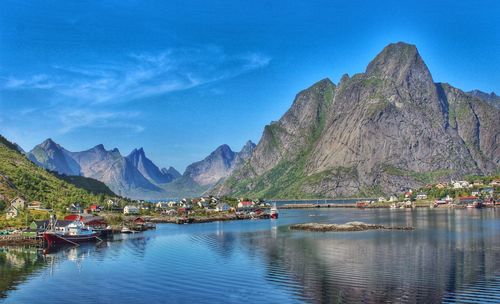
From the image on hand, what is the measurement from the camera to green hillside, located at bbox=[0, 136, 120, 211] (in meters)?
148

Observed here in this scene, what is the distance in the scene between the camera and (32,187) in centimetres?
15825

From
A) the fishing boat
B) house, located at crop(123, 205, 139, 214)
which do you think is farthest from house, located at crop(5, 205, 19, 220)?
house, located at crop(123, 205, 139, 214)

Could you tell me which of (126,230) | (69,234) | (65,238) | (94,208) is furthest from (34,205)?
(65,238)

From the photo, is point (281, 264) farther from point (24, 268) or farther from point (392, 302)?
point (24, 268)

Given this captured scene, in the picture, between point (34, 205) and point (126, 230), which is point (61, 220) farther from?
point (34, 205)

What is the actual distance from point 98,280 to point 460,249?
5587cm

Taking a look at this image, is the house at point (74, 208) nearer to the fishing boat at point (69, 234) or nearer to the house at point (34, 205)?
the house at point (34, 205)

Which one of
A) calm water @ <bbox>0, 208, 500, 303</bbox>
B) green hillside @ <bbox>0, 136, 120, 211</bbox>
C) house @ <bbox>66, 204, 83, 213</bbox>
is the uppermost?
green hillside @ <bbox>0, 136, 120, 211</bbox>

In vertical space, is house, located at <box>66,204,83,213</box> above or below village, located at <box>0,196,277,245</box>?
above

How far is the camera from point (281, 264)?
2766 inches

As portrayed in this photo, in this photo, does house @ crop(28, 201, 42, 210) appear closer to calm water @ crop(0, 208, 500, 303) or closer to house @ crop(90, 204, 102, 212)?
house @ crop(90, 204, 102, 212)

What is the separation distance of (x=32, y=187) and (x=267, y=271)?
117 metres

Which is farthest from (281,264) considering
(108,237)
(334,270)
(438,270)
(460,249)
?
(108,237)

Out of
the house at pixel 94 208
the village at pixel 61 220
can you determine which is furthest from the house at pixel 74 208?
the house at pixel 94 208
